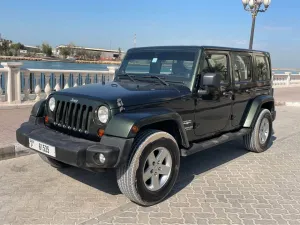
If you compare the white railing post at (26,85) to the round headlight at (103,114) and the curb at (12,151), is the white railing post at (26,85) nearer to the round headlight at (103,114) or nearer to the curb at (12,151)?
the curb at (12,151)

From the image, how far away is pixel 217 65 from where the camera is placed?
497 centimetres

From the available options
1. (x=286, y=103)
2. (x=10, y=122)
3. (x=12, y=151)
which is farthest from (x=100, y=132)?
(x=286, y=103)

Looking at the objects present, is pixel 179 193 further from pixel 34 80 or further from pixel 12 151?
pixel 34 80

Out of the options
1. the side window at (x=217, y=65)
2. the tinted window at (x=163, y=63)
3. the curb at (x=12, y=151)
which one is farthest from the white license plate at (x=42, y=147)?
the side window at (x=217, y=65)

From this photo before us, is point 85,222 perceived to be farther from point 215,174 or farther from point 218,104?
point 218,104

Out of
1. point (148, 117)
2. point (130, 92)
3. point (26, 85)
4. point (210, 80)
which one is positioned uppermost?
point (210, 80)

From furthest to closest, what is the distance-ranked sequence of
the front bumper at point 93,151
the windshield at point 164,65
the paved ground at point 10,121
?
the paved ground at point 10,121
the windshield at point 164,65
the front bumper at point 93,151

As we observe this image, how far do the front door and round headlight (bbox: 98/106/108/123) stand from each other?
1461mm

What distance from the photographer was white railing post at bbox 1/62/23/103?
27.5 feet

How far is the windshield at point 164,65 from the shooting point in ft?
14.9

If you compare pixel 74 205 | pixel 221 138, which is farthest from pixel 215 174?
pixel 74 205

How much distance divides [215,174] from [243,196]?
0.84 m

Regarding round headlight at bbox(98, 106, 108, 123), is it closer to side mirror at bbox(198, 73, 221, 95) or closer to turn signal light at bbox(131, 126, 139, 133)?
turn signal light at bbox(131, 126, 139, 133)

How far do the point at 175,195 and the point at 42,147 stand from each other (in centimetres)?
175
